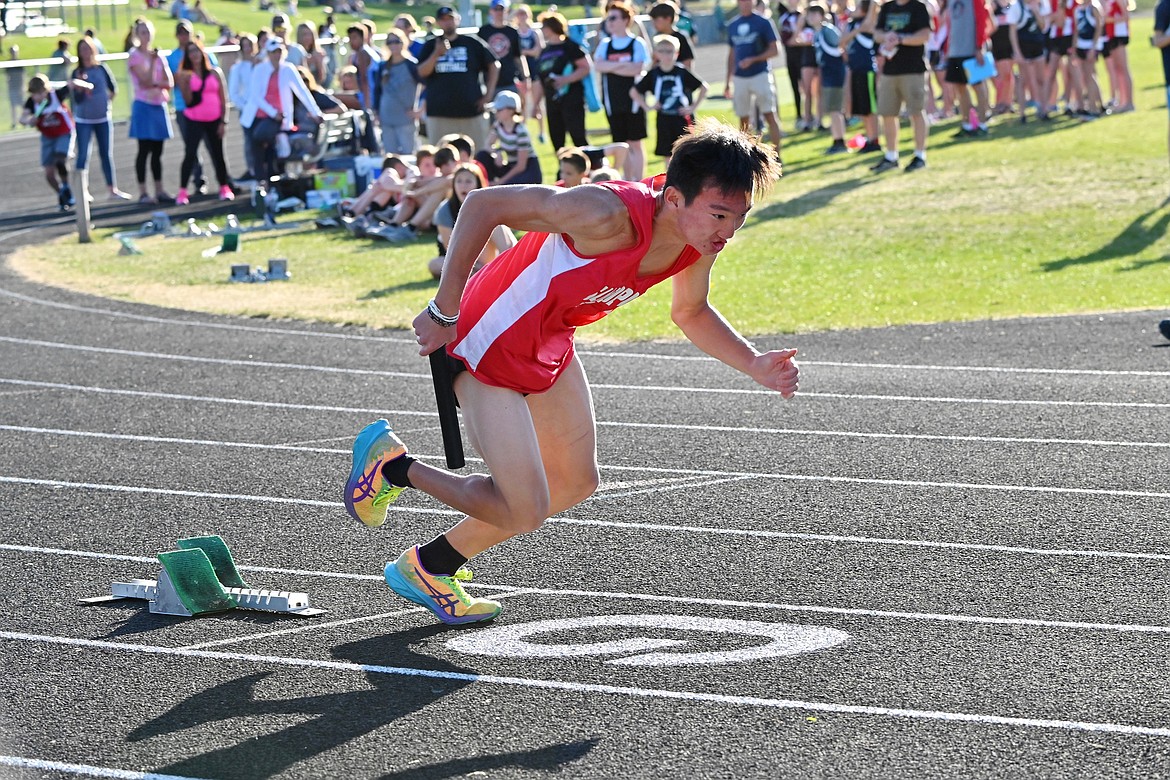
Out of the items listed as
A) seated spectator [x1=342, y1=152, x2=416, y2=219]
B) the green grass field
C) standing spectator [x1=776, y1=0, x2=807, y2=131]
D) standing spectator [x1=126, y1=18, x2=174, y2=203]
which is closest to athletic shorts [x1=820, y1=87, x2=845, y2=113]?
standing spectator [x1=776, y1=0, x2=807, y2=131]

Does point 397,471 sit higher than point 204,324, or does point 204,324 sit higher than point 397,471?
point 397,471

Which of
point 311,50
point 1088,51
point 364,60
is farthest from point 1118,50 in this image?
point 311,50

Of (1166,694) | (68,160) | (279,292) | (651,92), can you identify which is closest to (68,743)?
(1166,694)

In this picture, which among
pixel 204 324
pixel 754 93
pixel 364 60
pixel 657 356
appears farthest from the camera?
pixel 364 60

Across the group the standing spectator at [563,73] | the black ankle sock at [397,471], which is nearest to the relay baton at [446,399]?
the black ankle sock at [397,471]

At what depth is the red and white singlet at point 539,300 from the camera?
4.54 meters

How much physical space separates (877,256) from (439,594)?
29.5ft

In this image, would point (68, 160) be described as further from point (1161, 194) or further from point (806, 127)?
point (1161, 194)

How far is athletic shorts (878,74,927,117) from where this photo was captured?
15.7 metres

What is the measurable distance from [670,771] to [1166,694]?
1.53 m

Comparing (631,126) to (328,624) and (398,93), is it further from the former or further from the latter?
(328,624)

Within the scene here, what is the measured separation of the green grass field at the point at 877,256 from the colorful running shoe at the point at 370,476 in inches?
220

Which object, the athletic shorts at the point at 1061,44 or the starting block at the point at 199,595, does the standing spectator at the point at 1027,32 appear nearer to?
the athletic shorts at the point at 1061,44

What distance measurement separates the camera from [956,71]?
19.0m
